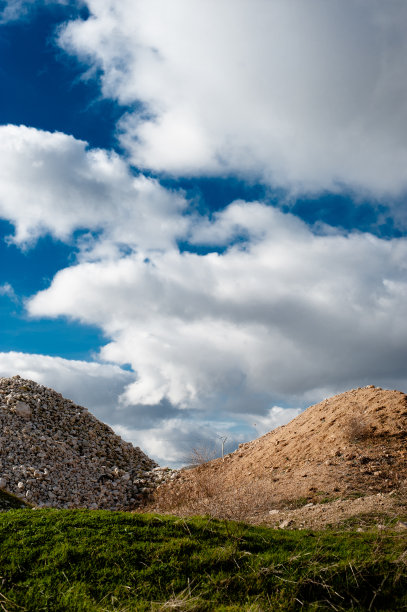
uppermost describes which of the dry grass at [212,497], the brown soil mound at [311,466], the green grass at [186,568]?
the brown soil mound at [311,466]

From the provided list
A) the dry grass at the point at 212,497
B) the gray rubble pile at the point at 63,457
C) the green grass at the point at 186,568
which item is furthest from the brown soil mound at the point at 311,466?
the green grass at the point at 186,568

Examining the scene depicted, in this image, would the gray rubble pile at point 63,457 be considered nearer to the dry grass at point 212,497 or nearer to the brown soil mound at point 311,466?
the dry grass at point 212,497

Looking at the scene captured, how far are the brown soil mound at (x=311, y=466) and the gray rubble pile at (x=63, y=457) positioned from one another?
1.85 meters

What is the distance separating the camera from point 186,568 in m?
6.68

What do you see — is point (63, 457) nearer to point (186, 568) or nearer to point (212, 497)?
point (212, 497)

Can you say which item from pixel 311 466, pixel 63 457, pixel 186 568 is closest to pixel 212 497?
pixel 311 466

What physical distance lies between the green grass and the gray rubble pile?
971cm

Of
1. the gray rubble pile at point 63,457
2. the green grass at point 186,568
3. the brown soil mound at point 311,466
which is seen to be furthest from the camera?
the gray rubble pile at point 63,457

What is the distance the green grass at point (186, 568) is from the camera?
19.7ft

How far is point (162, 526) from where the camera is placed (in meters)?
8.03

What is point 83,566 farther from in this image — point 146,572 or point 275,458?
point 275,458

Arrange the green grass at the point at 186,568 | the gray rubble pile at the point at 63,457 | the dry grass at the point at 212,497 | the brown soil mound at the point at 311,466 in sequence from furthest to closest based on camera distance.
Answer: the gray rubble pile at the point at 63,457, the brown soil mound at the point at 311,466, the dry grass at the point at 212,497, the green grass at the point at 186,568

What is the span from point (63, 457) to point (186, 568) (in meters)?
13.8

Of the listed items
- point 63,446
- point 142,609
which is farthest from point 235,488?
point 142,609
